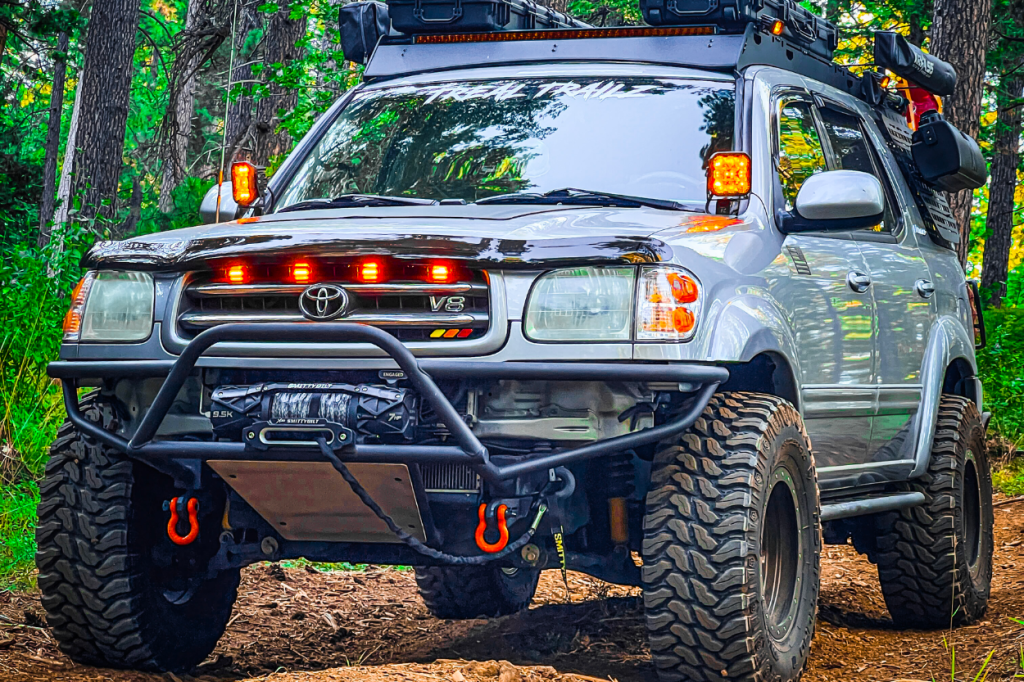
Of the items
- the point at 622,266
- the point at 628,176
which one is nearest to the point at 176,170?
the point at 628,176

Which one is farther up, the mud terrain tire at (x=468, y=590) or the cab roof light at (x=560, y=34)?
the cab roof light at (x=560, y=34)

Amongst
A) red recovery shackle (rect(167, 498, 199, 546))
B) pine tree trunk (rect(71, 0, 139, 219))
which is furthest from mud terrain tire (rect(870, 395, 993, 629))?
pine tree trunk (rect(71, 0, 139, 219))

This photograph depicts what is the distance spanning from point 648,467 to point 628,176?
118 centimetres

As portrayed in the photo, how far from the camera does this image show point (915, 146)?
22.0 feet

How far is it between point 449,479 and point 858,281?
2.17 m

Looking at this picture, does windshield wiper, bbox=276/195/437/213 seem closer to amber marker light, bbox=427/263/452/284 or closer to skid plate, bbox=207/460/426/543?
amber marker light, bbox=427/263/452/284

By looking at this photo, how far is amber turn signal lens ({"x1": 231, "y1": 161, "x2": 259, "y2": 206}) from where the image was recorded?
5238mm

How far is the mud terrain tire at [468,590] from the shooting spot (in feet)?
20.5

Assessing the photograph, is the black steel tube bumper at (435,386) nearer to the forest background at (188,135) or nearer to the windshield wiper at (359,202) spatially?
the windshield wiper at (359,202)

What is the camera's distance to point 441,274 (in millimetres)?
3893

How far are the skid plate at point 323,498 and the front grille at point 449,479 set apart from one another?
89 millimetres

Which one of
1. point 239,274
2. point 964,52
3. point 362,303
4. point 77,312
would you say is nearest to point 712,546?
point 362,303

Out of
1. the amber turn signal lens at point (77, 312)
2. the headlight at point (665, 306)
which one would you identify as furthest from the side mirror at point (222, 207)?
the headlight at point (665, 306)

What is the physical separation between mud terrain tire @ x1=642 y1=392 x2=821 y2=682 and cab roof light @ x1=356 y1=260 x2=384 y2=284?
994 millimetres
